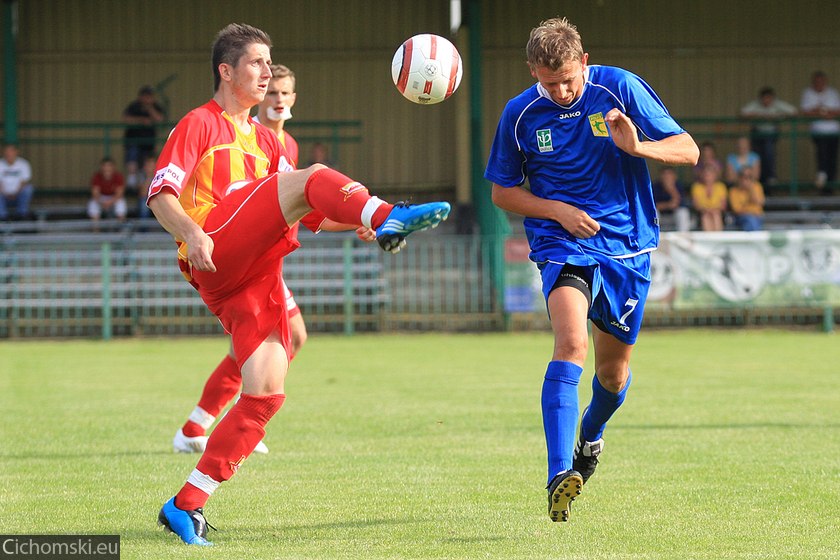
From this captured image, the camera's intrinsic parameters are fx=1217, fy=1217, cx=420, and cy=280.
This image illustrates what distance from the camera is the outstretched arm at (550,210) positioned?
18.1ft

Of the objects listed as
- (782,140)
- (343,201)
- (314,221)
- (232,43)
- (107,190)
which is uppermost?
(232,43)

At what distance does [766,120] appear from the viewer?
22.7m

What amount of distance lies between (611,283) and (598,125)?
0.74 metres

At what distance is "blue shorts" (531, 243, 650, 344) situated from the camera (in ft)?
18.1

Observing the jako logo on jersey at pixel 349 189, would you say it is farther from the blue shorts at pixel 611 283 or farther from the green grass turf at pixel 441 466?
the green grass turf at pixel 441 466

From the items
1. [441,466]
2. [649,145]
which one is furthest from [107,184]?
[649,145]

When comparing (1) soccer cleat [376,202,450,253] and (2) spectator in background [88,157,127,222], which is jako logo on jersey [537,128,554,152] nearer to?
(1) soccer cleat [376,202,450,253]

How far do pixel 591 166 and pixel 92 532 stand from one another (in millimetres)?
2759

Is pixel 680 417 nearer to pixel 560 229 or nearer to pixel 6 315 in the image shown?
pixel 560 229

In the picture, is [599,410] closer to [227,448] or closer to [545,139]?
[545,139]

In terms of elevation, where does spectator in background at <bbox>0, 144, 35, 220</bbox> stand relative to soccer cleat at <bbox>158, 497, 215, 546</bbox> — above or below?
above

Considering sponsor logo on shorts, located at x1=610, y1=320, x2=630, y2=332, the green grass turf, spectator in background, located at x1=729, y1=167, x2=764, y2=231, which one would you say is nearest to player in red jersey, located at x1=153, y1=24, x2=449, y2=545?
the green grass turf

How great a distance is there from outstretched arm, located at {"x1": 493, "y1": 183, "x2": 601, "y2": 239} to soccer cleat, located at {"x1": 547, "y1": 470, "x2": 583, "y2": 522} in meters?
1.21

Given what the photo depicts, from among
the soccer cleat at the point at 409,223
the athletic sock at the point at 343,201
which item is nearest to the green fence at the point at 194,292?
the athletic sock at the point at 343,201
